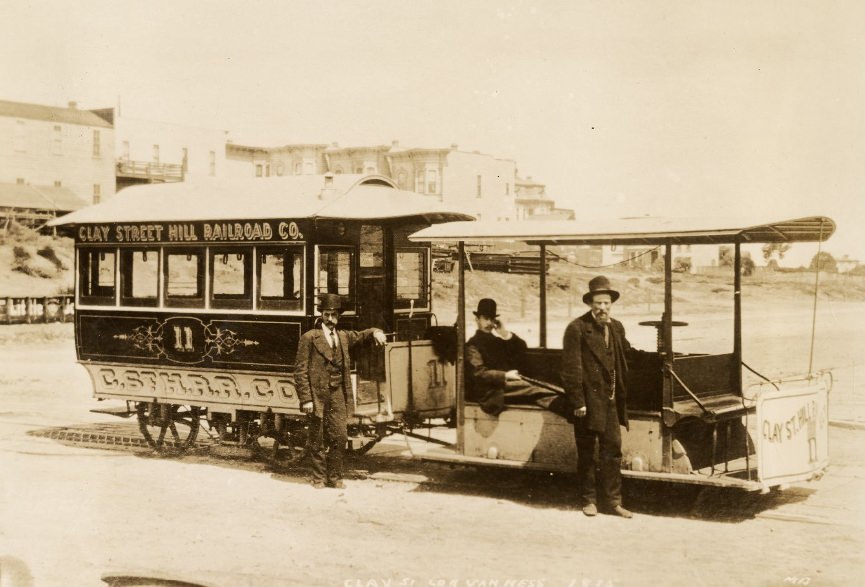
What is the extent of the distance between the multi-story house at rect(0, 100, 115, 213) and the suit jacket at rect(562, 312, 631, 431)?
1929 inches

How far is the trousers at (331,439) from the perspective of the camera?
33.6 feet

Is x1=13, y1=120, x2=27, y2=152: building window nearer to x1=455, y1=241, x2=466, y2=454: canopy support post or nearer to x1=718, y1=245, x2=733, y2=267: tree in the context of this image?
x1=455, y1=241, x2=466, y2=454: canopy support post

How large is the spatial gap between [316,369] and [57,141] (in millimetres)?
52661

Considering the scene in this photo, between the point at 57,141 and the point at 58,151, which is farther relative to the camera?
the point at 58,151

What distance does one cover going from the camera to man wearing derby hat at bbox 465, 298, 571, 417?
950 centimetres

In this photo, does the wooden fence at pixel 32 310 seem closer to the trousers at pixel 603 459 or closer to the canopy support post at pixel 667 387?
the trousers at pixel 603 459

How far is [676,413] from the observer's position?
870 cm

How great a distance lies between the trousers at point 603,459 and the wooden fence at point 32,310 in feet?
95.1

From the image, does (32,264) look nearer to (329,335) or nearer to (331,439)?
(329,335)

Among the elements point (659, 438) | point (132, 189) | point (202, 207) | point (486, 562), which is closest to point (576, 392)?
point (659, 438)

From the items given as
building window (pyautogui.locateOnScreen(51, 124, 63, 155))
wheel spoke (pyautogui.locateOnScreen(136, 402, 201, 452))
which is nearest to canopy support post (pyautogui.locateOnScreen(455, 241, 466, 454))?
wheel spoke (pyautogui.locateOnScreen(136, 402, 201, 452))

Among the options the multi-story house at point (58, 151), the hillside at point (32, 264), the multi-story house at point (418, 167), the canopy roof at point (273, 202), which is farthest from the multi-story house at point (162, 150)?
the canopy roof at point (273, 202)

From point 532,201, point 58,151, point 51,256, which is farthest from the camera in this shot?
point 532,201

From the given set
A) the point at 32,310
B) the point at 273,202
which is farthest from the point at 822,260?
the point at 32,310
